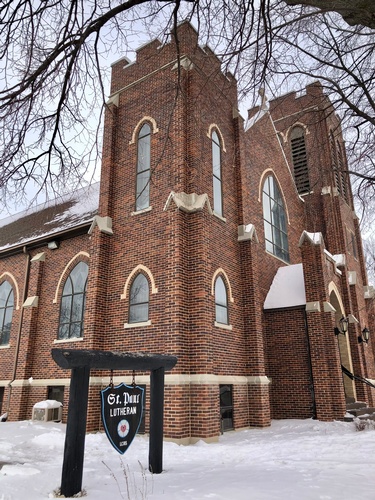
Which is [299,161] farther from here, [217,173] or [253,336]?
[253,336]

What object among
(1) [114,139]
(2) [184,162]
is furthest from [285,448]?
(1) [114,139]

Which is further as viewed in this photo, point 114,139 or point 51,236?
point 51,236

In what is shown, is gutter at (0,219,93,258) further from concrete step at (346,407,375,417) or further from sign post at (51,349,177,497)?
concrete step at (346,407,375,417)

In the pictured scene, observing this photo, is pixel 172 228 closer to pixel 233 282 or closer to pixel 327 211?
pixel 233 282

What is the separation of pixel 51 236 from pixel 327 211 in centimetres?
1250

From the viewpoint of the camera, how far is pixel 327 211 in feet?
64.7

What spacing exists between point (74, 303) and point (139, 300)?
3.48m

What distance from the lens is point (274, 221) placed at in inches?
669

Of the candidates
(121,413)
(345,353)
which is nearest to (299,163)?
(345,353)

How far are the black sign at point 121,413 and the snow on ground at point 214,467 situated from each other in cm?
47

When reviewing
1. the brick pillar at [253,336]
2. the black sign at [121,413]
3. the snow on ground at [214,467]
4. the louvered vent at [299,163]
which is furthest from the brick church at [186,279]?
the louvered vent at [299,163]

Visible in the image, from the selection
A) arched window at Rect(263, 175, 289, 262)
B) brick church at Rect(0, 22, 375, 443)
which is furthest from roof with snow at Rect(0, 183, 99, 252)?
arched window at Rect(263, 175, 289, 262)

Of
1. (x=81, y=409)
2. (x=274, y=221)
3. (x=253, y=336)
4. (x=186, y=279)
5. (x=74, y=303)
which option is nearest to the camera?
(x=81, y=409)

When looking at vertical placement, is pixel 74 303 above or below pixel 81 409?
above
